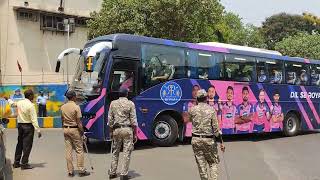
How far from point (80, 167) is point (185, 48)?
6.80 m

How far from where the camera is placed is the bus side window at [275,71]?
18.6 m

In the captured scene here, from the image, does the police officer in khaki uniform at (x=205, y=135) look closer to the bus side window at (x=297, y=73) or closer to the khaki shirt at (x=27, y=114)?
the khaki shirt at (x=27, y=114)

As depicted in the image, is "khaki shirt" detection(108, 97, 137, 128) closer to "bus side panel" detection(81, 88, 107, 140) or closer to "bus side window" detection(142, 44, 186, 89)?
"bus side panel" detection(81, 88, 107, 140)

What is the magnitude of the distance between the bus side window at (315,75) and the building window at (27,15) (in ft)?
68.5

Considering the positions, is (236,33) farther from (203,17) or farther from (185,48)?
(185,48)

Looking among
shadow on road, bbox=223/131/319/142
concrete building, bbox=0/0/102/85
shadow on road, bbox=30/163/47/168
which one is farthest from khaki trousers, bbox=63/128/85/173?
concrete building, bbox=0/0/102/85

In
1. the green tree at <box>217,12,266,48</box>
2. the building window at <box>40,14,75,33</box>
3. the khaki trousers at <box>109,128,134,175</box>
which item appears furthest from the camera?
the green tree at <box>217,12,266,48</box>

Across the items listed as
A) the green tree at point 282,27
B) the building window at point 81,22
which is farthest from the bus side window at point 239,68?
the green tree at point 282,27

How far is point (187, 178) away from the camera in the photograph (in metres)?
10.3

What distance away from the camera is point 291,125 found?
1966 cm

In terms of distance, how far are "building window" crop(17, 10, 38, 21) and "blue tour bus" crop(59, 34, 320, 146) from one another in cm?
2048

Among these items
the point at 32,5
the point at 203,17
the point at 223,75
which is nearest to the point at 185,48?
the point at 223,75

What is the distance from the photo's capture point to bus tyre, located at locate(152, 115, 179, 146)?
15109mm

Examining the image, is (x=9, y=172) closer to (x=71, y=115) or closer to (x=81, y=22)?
(x=71, y=115)
